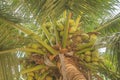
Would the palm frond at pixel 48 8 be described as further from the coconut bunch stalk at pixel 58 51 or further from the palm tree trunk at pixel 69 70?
the palm tree trunk at pixel 69 70

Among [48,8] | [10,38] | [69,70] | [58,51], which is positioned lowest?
[69,70]

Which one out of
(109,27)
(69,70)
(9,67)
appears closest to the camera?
(69,70)

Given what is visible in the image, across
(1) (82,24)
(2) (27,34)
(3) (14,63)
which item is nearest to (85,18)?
(1) (82,24)

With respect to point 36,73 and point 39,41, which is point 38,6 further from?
point 36,73

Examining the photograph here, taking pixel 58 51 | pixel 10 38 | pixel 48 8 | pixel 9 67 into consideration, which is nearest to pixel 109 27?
pixel 58 51

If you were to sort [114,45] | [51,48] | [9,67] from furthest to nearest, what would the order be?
[51,48] < [9,67] < [114,45]

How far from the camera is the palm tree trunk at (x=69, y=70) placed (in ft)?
11.3

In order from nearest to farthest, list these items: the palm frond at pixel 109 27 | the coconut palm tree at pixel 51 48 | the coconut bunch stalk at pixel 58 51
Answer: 1. the coconut palm tree at pixel 51 48
2. the coconut bunch stalk at pixel 58 51
3. the palm frond at pixel 109 27

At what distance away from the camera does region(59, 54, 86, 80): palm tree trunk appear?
3.45m

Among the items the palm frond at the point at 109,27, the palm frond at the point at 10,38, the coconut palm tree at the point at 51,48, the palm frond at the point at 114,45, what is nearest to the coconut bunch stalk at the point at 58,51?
the coconut palm tree at the point at 51,48

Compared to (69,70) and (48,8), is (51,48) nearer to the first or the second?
(69,70)

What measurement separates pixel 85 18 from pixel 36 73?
3.66ft

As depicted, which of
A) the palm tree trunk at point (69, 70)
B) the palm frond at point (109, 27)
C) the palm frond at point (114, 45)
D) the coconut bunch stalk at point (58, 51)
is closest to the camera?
the palm frond at point (114, 45)

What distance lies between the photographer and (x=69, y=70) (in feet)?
11.8
